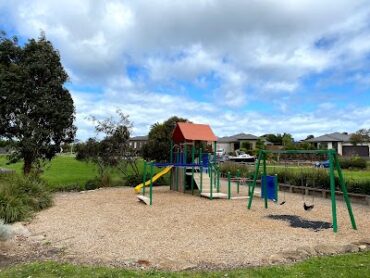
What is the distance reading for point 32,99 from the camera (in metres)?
16.6

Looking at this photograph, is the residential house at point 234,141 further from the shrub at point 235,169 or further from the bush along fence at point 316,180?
the bush along fence at point 316,180

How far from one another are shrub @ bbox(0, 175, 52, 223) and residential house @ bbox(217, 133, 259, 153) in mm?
66713

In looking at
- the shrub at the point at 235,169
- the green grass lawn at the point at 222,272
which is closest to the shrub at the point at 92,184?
the shrub at the point at 235,169

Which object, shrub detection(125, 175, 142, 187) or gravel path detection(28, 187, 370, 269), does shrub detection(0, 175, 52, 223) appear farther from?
shrub detection(125, 175, 142, 187)

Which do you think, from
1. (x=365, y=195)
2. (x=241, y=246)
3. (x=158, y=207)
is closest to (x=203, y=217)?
(x=158, y=207)

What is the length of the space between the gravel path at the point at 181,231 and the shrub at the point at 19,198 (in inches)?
17.6

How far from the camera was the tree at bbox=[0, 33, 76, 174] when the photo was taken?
53.1 ft

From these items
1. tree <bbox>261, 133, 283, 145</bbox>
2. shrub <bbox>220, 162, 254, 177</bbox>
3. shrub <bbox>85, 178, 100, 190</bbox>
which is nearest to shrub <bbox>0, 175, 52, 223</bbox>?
shrub <bbox>85, 178, 100, 190</bbox>

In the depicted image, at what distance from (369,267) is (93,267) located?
4122 millimetres

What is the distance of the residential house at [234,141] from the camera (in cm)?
7919

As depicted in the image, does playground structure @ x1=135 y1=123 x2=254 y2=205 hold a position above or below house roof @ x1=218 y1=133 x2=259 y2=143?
below

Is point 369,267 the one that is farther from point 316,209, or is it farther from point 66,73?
point 66,73

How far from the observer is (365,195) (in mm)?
12969

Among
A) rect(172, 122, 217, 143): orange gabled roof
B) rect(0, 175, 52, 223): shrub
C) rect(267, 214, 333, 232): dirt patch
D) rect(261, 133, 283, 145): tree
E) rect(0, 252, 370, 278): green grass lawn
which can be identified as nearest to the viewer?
rect(0, 252, 370, 278): green grass lawn
